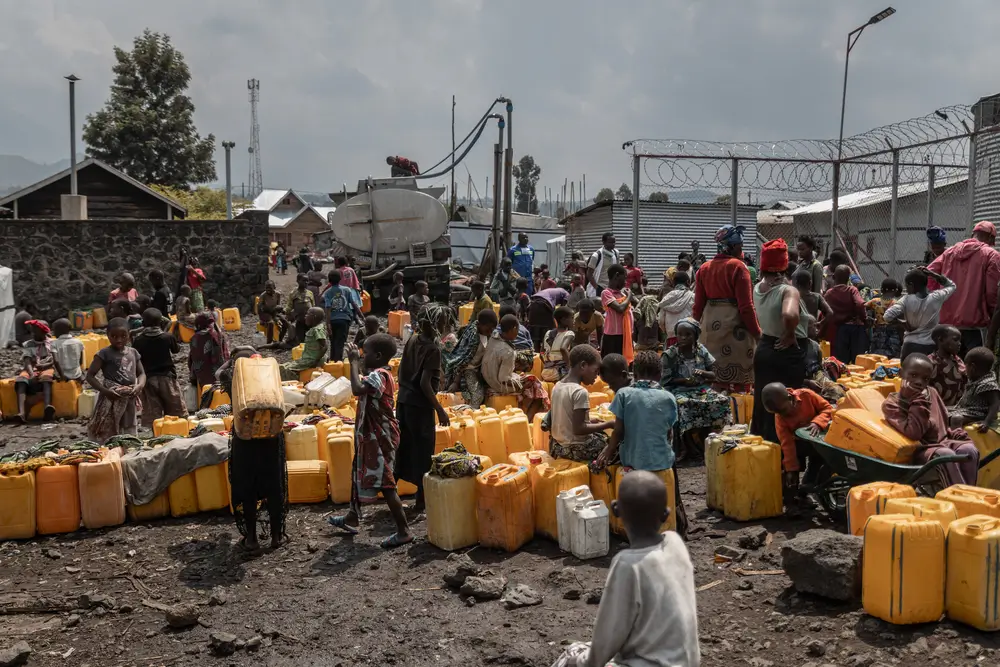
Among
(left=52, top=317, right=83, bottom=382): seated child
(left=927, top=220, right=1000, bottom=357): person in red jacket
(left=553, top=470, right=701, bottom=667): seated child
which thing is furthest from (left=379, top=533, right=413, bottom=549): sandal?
(left=52, top=317, right=83, bottom=382): seated child

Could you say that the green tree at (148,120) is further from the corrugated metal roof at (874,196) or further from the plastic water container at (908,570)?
the plastic water container at (908,570)

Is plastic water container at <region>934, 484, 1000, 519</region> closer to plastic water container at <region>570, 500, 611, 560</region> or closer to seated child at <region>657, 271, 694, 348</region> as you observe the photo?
plastic water container at <region>570, 500, 611, 560</region>

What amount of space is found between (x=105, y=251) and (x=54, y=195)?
8.99m

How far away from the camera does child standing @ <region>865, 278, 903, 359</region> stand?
36.9 feet

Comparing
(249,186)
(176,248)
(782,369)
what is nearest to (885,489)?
(782,369)

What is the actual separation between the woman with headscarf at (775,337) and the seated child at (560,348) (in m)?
3.08

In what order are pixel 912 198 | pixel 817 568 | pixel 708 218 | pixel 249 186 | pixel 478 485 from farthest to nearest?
1. pixel 249 186
2. pixel 708 218
3. pixel 912 198
4. pixel 478 485
5. pixel 817 568

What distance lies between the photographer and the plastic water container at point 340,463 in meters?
7.45

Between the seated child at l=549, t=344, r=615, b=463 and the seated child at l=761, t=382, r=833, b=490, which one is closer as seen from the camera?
the seated child at l=549, t=344, r=615, b=463

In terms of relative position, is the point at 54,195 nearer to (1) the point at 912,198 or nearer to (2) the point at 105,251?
(2) the point at 105,251

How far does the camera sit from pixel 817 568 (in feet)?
16.5

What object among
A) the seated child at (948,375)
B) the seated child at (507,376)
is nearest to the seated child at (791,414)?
the seated child at (948,375)

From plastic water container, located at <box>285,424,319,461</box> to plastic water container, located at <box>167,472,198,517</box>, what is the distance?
0.85 metres

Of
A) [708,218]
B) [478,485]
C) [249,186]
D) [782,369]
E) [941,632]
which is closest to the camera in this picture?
[941,632]
